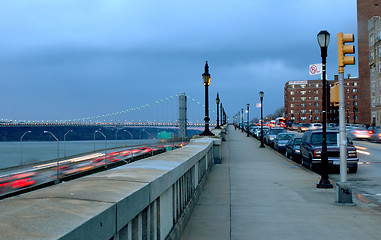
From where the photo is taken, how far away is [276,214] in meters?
8.46

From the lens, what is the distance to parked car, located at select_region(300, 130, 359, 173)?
16.4 metres

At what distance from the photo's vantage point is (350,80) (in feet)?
493

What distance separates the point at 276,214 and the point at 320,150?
30.0 ft

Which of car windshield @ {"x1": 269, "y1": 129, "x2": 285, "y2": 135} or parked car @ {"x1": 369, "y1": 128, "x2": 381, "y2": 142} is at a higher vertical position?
car windshield @ {"x1": 269, "y1": 129, "x2": 285, "y2": 135}

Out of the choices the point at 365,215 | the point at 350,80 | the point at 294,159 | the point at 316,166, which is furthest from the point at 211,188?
the point at 350,80

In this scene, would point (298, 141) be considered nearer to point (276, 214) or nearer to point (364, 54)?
point (276, 214)

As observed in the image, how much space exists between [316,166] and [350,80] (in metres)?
145

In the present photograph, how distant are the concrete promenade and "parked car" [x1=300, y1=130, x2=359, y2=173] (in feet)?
11.5

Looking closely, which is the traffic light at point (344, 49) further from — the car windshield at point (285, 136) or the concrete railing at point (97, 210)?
the car windshield at point (285, 136)

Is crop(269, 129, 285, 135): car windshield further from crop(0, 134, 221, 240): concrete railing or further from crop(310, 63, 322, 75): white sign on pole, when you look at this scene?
crop(0, 134, 221, 240): concrete railing

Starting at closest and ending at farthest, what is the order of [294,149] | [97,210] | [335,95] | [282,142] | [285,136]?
[97,210], [335,95], [294,149], [282,142], [285,136]

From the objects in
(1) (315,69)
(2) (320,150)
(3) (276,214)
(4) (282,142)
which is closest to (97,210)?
(3) (276,214)

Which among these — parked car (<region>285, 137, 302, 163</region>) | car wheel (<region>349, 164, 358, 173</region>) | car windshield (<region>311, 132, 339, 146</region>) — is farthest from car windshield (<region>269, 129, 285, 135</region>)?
car wheel (<region>349, 164, 358, 173</region>)

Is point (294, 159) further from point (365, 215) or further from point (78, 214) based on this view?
point (78, 214)
